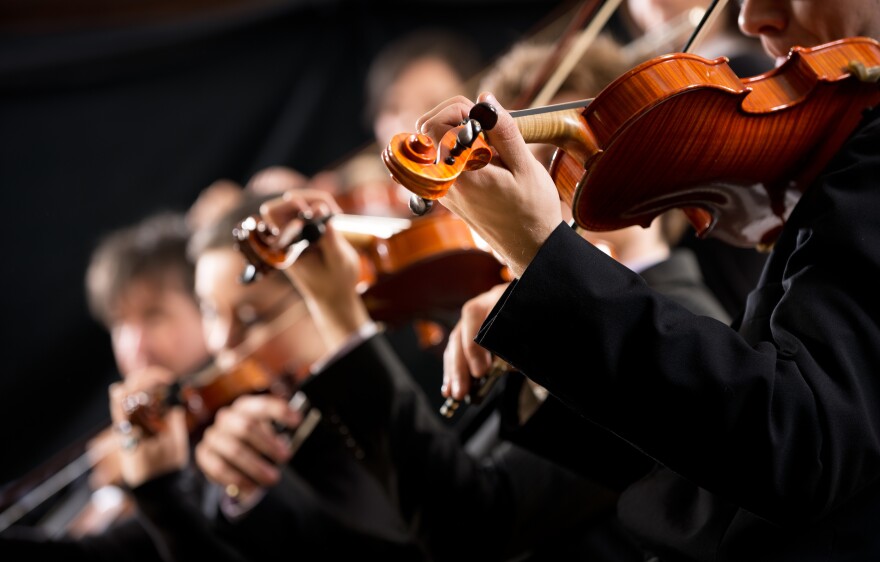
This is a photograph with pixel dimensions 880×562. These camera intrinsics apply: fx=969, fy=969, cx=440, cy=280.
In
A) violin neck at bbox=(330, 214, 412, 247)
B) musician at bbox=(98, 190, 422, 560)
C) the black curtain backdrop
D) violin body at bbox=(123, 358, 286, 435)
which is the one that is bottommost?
musician at bbox=(98, 190, 422, 560)

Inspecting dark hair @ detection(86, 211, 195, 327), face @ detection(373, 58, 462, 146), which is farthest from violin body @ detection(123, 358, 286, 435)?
face @ detection(373, 58, 462, 146)

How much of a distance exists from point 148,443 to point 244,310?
0.68 feet

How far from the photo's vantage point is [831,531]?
1.92 ft

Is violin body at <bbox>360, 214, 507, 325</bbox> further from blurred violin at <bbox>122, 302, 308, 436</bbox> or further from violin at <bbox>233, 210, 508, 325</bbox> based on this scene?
blurred violin at <bbox>122, 302, 308, 436</bbox>

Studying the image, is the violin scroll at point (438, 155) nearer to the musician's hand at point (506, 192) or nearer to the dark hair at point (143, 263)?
the musician's hand at point (506, 192)

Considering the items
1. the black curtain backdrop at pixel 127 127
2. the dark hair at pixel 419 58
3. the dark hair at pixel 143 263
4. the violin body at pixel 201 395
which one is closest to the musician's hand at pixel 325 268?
the violin body at pixel 201 395

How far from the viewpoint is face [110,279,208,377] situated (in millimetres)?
1521

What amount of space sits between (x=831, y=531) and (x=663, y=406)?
161mm

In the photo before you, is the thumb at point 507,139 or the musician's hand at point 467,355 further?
the musician's hand at point 467,355

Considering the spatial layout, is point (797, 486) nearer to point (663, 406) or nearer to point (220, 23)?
point (663, 406)

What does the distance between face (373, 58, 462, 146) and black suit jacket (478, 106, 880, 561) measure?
47.7 inches

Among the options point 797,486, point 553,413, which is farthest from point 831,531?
point 553,413

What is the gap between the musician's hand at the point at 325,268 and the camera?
0.81 metres

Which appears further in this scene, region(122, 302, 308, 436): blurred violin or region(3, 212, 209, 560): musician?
region(3, 212, 209, 560): musician
